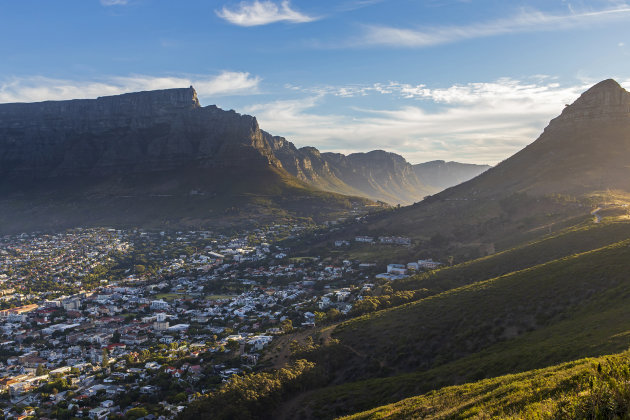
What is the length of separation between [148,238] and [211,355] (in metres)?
91.2

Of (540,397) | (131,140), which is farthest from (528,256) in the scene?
(131,140)

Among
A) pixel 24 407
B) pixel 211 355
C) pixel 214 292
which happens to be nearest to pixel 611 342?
pixel 211 355

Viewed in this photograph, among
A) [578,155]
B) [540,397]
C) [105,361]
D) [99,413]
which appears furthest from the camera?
[578,155]

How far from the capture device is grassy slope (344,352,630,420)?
1029 cm

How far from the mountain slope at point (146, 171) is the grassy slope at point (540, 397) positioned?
121 metres

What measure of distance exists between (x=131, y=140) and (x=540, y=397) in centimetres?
20223

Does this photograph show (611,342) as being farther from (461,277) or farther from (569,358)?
(461,277)

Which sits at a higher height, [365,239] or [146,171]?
[146,171]

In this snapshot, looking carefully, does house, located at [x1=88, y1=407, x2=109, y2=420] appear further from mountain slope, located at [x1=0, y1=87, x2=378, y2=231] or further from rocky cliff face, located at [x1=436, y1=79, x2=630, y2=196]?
mountain slope, located at [x1=0, y1=87, x2=378, y2=231]

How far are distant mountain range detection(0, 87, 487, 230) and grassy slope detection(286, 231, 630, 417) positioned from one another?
356 ft

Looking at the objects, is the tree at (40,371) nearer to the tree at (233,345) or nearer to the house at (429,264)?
the tree at (233,345)

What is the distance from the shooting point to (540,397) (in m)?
14.4

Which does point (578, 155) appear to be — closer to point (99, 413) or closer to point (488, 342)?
point (488, 342)

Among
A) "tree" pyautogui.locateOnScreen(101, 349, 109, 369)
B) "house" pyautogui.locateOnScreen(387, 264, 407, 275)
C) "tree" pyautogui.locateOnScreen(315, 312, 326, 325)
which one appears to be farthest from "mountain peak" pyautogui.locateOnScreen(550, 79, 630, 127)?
"tree" pyautogui.locateOnScreen(101, 349, 109, 369)
